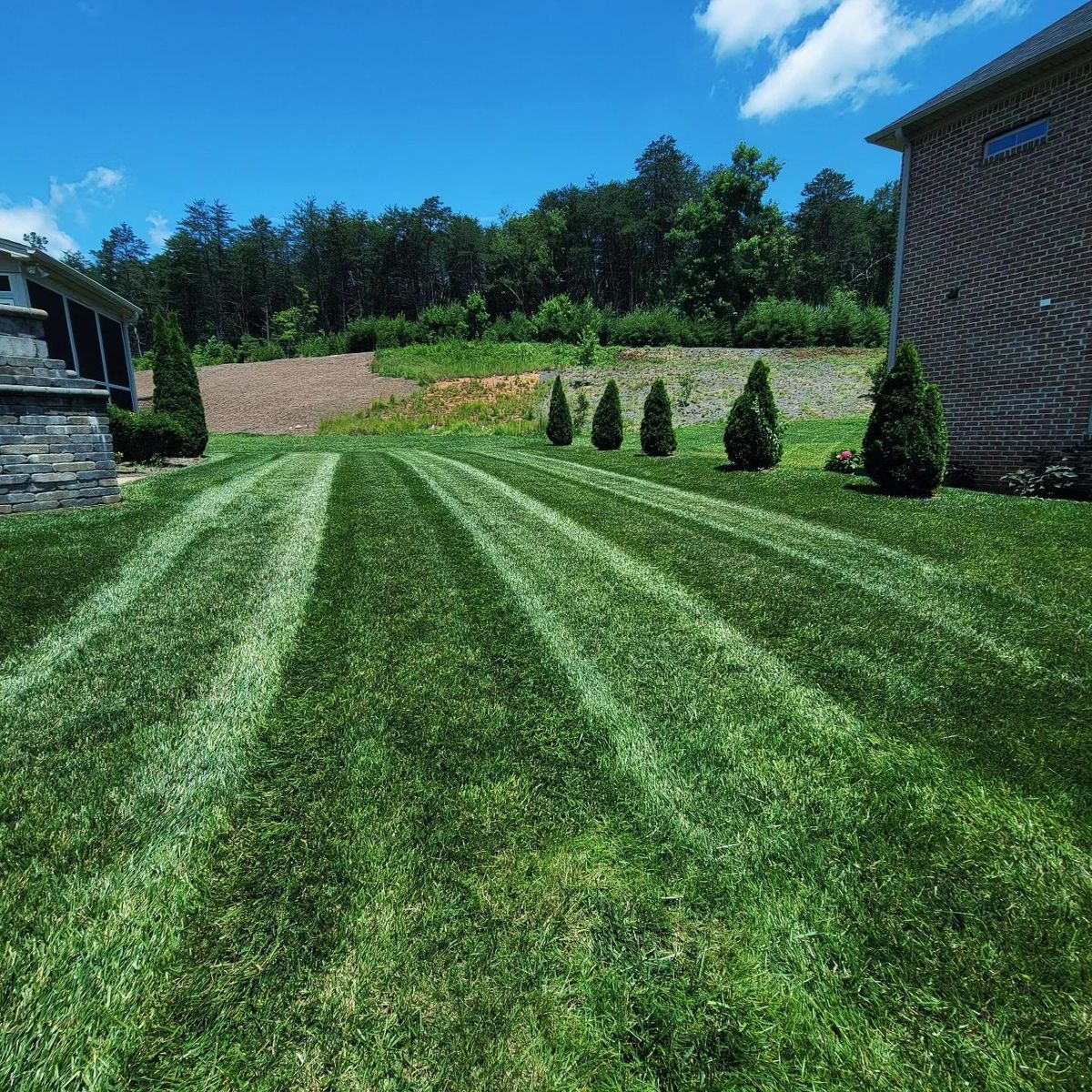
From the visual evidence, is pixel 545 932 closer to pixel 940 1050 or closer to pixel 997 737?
pixel 940 1050

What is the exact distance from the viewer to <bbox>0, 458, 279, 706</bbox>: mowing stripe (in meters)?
2.71

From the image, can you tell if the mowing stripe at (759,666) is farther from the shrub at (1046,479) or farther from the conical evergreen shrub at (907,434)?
the shrub at (1046,479)

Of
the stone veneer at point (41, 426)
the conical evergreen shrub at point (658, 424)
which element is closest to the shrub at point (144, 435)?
the stone veneer at point (41, 426)

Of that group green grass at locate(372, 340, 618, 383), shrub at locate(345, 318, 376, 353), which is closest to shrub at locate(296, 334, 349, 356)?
shrub at locate(345, 318, 376, 353)

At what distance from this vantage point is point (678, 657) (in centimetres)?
296

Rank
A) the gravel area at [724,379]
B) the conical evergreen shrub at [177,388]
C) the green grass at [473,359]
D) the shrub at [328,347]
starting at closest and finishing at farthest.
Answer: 1. the conical evergreen shrub at [177,388]
2. the gravel area at [724,379]
3. the green grass at [473,359]
4. the shrub at [328,347]

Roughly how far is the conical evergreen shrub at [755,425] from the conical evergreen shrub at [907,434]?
1915 mm

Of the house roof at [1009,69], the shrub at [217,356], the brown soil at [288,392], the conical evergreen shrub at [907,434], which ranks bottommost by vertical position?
the conical evergreen shrub at [907,434]

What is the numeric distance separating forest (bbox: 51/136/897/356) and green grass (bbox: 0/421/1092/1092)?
55526mm

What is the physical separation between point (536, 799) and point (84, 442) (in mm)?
6779

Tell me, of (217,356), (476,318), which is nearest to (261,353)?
(217,356)

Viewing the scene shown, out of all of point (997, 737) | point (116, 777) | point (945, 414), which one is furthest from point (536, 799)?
point (945, 414)

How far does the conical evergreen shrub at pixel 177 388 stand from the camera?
11414 millimetres

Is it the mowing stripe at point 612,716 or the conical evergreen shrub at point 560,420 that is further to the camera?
the conical evergreen shrub at point 560,420
